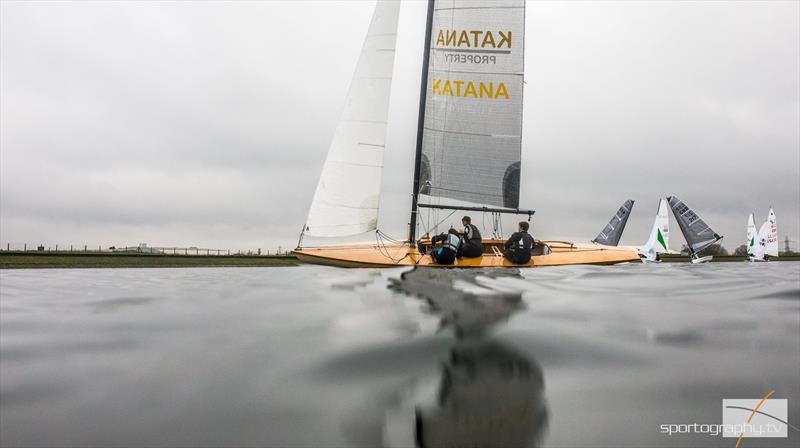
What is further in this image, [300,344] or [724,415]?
[300,344]

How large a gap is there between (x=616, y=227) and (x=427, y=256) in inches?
1575

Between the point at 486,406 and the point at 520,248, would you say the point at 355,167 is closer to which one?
the point at 520,248

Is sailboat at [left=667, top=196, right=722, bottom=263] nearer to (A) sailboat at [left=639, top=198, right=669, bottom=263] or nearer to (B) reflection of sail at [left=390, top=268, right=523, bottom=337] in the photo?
(A) sailboat at [left=639, top=198, right=669, bottom=263]

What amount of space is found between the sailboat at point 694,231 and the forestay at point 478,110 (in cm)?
2893

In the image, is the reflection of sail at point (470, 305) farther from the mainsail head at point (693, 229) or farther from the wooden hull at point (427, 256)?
the mainsail head at point (693, 229)

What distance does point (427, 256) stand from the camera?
50.1ft

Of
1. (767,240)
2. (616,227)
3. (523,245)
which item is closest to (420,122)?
(523,245)

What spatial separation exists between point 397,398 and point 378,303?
304cm

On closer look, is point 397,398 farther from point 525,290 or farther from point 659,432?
point 525,290

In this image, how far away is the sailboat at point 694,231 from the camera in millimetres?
38125

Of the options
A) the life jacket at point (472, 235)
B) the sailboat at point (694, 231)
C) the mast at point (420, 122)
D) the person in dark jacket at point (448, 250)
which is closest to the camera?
the person in dark jacket at point (448, 250)

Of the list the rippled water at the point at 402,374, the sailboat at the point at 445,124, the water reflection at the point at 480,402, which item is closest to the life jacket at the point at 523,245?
the sailboat at the point at 445,124

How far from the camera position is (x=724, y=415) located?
196 cm

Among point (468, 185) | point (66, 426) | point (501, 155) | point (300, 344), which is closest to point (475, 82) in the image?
point (501, 155)
